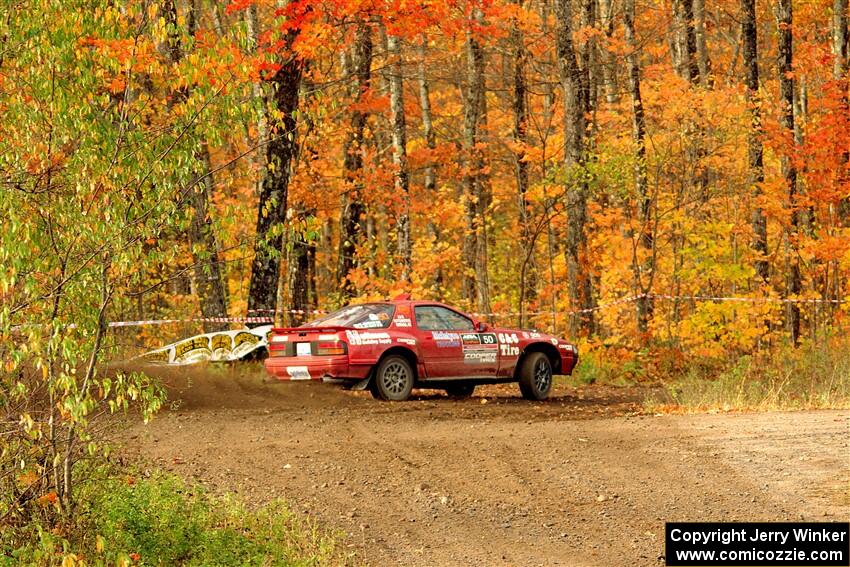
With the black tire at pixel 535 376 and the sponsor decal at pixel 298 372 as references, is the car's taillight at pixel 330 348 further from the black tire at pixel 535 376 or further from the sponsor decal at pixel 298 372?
the black tire at pixel 535 376

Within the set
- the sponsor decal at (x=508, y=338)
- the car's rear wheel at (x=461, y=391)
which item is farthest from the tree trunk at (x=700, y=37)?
the sponsor decal at (x=508, y=338)

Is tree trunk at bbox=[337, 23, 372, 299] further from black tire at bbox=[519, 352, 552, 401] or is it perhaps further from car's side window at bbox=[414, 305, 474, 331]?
black tire at bbox=[519, 352, 552, 401]

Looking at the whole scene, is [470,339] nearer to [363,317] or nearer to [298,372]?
[363,317]

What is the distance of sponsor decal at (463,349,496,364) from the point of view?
1786 centimetres

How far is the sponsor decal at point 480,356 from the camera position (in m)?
17.9

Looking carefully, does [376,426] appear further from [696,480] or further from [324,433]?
[696,480]

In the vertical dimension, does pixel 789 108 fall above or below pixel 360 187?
above

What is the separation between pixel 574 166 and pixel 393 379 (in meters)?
7.99

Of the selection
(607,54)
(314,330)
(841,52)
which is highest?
(607,54)

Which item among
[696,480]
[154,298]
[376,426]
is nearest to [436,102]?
[154,298]

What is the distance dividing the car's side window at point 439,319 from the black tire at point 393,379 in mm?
658

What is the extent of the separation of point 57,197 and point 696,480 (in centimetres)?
620

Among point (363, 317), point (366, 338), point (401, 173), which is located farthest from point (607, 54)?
point (366, 338)

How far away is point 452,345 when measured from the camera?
17719mm
